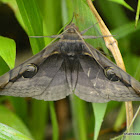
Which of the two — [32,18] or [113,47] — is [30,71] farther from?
[113,47]

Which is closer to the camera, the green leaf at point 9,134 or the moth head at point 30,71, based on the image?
the green leaf at point 9,134

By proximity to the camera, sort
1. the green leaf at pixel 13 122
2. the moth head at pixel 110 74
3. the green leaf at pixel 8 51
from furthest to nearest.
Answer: the green leaf at pixel 13 122 → the moth head at pixel 110 74 → the green leaf at pixel 8 51

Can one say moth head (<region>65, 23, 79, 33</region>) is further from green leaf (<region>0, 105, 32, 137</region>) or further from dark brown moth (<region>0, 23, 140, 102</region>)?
green leaf (<region>0, 105, 32, 137</region>)

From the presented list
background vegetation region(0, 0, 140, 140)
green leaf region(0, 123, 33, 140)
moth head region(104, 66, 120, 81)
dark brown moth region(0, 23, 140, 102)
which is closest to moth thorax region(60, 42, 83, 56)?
dark brown moth region(0, 23, 140, 102)

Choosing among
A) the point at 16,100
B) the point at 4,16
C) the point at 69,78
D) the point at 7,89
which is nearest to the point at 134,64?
the point at 69,78

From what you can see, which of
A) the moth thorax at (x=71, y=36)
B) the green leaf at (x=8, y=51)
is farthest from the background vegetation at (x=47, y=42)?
the moth thorax at (x=71, y=36)

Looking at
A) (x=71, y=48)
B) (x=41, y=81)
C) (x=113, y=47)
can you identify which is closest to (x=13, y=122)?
(x=41, y=81)

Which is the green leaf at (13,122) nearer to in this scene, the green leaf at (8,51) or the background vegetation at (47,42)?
the background vegetation at (47,42)

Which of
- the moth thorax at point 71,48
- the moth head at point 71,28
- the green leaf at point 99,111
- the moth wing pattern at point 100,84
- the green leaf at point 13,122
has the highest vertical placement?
the moth head at point 71,28
